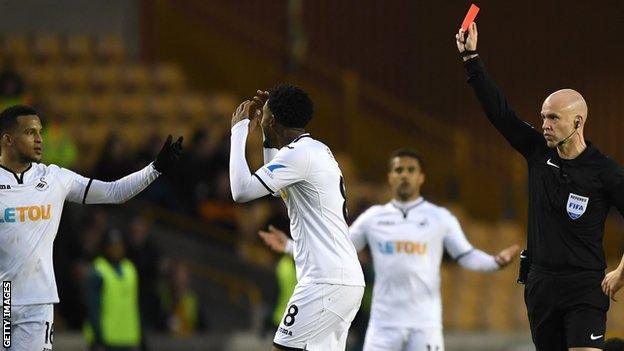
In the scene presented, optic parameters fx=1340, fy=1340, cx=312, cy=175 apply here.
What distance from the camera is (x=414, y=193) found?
1052 centimetres

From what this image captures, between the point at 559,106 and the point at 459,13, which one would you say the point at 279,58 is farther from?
the point at 559,106

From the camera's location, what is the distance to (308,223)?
26.3 feet

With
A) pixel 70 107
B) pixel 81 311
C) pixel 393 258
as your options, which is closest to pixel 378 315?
pixel 393 258

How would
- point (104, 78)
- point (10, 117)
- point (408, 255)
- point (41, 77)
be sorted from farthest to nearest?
1. point (104, 78)
2. point (41, 77)
3. point (408, 255)
4. point (10, 117)

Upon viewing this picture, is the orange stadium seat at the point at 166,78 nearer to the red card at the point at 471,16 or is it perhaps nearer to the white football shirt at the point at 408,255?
the white football shirt at the point at 408,255

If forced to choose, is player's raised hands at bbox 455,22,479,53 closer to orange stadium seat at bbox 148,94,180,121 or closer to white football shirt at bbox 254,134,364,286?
white football shirt at bbox 254,134,364,286

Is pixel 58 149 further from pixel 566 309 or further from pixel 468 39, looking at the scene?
pixel 566 309

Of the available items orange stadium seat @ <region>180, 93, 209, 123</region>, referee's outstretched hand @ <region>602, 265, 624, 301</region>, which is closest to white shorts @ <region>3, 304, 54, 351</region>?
referee's outstretched hand @ <region>602, 265, 624, 301</region>

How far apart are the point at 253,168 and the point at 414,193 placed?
7.52 metres

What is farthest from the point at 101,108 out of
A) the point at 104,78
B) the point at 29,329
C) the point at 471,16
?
the point at 471,16

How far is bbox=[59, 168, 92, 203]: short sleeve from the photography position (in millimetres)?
8484

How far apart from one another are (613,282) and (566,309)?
41cm

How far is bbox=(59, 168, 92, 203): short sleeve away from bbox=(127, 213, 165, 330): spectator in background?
265 inches

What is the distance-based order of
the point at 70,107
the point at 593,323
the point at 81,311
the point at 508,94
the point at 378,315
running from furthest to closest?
the point at 508,94
the point at 70,107
the point at 81,311
the point at 378,315
the point at 593,323
